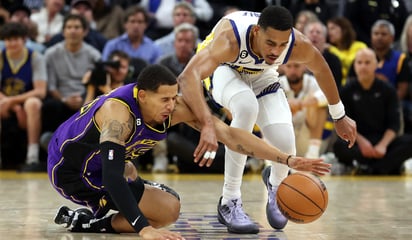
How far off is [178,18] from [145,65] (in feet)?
3.78

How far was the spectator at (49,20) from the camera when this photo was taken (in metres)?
11.1

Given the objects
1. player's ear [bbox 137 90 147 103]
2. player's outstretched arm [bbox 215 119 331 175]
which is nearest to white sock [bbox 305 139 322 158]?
player's outstretched arm [bbox 215 119 331 175]

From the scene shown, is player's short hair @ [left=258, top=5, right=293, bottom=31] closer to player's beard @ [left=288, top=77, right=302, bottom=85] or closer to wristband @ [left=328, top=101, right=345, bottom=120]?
wristband @ [left=328, top=101, right=345, bottom=120]

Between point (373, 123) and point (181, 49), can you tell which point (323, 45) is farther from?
point (181, 49)

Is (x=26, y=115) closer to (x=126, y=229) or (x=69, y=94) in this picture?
(x=69, y=94)

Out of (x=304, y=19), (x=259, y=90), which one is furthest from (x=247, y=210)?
(x=304, y=19)

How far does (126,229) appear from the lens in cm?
493

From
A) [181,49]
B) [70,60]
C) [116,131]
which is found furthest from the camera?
A: [70,60]

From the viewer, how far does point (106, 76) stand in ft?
30.1

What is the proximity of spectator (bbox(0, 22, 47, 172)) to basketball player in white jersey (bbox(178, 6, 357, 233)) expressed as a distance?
168 inches

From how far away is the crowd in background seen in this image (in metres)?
9.38

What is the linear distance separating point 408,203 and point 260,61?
7.40ft

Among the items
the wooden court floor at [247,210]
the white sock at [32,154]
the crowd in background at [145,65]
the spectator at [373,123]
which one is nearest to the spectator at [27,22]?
the crowd in background at [145,65]

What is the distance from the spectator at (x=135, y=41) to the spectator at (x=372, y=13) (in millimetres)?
3029
